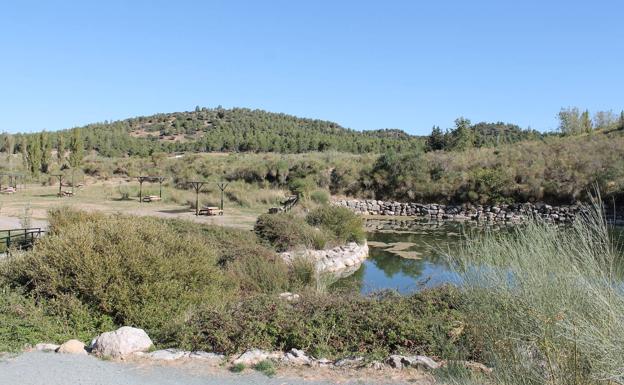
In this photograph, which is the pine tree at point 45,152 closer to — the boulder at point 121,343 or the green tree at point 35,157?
the green tree at point 35,157

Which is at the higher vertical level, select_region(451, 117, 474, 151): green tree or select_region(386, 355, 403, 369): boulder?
select_region(451, 117, 474, 151): green tree

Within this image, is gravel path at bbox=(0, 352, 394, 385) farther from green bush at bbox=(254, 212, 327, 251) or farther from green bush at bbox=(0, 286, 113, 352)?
green bush at bbox=(254, 212, 327, 251)

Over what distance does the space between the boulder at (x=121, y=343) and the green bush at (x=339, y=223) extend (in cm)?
→ 1307

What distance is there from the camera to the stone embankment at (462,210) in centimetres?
3153

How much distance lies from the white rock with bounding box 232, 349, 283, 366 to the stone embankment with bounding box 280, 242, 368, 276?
7.80 meters

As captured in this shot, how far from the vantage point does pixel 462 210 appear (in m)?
34.0

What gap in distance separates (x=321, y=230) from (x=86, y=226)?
11073 mm

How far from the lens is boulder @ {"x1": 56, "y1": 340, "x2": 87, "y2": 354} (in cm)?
659

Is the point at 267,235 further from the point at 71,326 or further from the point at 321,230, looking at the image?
the point at 71,326


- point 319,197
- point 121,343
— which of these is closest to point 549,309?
point 121,343

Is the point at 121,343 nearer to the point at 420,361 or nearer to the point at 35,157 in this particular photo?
the point at 420,361

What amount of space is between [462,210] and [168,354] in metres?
29.7

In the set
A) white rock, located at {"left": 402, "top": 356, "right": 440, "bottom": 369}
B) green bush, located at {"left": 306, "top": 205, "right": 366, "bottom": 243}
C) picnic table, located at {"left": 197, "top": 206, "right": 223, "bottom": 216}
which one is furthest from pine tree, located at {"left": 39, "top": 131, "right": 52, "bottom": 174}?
white rock, located at {"left": 402, "top": 356, "right": 440, "bottom": 369}

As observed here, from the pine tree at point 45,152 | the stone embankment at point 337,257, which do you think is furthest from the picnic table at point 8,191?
the stone embankment at point 337,257
